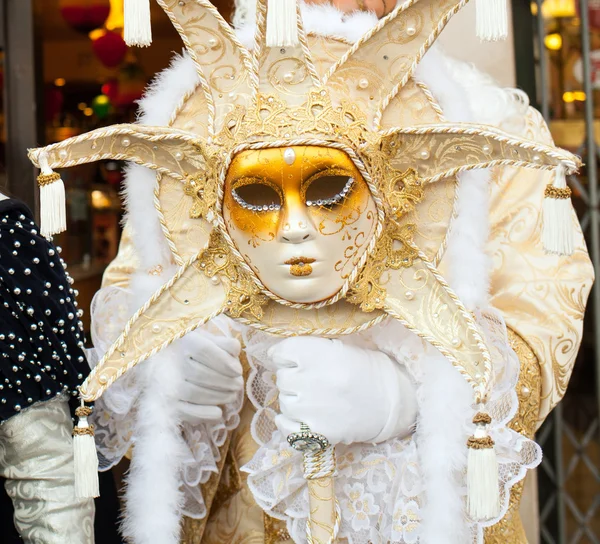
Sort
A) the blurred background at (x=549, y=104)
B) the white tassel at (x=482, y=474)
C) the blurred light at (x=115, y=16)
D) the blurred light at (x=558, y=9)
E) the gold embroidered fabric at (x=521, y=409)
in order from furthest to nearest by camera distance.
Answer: the blurred light at (x=115, y=16) < the blurred light at (x=558, y=9) < the blurred background at (x=549, y=104) < the gold embroidered fabric at (x=521, y=409) < the white tassel at (x=482, y=474)

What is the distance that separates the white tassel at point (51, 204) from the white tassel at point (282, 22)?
35cm

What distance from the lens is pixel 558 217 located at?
116cm

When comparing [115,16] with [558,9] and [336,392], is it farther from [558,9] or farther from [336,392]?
[336,392]

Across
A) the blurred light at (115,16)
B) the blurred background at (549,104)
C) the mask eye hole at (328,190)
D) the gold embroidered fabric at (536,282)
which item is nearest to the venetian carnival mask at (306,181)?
the mask eye hole at (328,190)

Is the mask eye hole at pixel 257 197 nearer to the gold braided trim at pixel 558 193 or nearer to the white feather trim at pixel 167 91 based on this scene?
the white feather trim at pixel 167 91

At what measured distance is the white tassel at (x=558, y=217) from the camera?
115cm

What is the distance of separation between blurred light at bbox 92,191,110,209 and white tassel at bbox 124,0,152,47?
2.40 m

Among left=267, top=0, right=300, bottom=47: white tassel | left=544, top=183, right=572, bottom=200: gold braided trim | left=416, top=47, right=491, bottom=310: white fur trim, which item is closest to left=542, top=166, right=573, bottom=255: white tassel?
left=544, top=183, right=572, bottom=200: gold braided trim

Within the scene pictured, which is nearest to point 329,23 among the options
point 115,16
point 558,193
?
point 558,193

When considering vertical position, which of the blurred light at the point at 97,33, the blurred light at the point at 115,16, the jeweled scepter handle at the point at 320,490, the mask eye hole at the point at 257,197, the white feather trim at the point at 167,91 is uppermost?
the blurred light at the point at 115,16

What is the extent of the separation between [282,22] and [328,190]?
23cm

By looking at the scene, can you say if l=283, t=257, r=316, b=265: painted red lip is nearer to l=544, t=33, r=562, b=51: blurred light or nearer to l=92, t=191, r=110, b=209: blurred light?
l=544, t=33, r=562, b=51: blurred light

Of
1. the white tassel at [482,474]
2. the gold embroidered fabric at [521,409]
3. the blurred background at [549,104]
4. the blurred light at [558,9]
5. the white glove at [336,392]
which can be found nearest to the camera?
the white tassel at [482,474]

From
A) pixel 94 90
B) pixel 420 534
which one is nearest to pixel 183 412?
pixel 420 534
